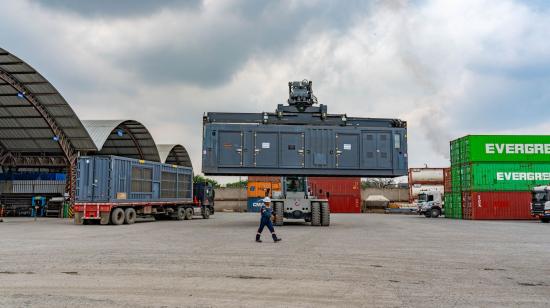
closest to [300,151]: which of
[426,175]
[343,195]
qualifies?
[343,195]

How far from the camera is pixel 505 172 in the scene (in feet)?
120

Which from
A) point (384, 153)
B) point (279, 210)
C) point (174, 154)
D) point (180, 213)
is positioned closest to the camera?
point (384, 153)

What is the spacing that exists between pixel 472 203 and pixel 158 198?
946 inches

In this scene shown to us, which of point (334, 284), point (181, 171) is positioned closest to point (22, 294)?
point (334, 284)

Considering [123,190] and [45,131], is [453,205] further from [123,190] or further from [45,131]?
[45,131]

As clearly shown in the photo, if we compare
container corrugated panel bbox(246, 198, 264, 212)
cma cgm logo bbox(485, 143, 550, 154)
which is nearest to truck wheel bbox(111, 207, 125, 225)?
cma cgm logo bbox(485, 143, 550, 154)

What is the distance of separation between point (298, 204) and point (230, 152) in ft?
14.6

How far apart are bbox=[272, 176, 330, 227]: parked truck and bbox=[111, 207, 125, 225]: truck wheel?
8362mm

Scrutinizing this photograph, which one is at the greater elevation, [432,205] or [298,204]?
[298,204]

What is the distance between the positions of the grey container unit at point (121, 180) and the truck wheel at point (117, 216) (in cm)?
51

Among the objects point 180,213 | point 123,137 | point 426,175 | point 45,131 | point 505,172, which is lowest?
point 180,213

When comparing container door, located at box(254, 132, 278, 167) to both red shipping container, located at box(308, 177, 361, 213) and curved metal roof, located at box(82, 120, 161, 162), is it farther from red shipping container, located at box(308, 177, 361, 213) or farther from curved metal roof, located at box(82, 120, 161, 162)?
red shipping container, located at box(308, 177, 361, 213)

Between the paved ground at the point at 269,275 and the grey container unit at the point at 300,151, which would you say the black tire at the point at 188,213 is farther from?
the paved ground at the point at 269,275

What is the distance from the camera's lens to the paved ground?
6.88 meters
